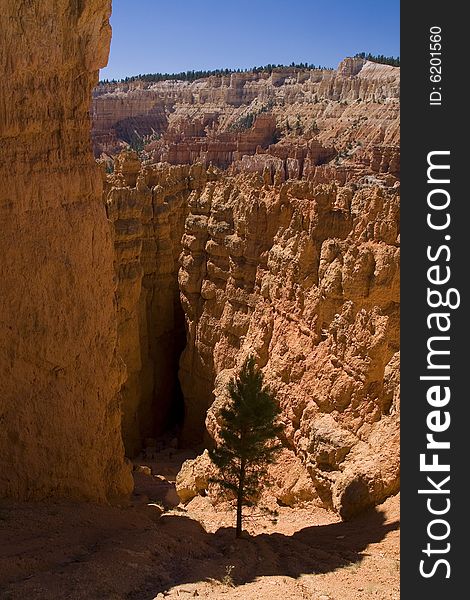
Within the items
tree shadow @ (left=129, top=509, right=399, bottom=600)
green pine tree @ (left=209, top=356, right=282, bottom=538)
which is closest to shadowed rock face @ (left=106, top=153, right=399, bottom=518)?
tree shadow @ (left=129, top=509, right=399, bottom=600)

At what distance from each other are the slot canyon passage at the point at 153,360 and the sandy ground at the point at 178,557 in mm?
48

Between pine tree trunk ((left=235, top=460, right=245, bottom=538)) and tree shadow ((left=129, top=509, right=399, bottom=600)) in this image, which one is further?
pine tree trunk ((left=235, top=460, right=245, bottom=538))

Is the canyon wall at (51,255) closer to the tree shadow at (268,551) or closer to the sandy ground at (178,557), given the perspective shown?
the sandy ground at (178,557)

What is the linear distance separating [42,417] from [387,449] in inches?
277

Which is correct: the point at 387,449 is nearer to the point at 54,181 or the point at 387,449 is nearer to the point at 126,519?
the point at 126,519

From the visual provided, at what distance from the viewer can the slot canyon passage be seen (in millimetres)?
10625

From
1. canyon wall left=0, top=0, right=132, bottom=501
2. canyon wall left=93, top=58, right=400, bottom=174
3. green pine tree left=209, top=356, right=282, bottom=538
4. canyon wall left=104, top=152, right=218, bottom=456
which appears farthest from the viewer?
canyon wall left=93, top=58, right=400, bottom=174

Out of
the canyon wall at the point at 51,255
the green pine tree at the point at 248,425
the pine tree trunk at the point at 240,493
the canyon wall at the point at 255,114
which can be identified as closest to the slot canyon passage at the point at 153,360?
the canyon wall at the point at 51,255

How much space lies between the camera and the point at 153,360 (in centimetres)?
2631

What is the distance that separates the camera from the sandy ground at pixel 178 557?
360 inches

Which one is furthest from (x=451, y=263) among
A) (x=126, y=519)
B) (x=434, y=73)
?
(x=126, y=519)

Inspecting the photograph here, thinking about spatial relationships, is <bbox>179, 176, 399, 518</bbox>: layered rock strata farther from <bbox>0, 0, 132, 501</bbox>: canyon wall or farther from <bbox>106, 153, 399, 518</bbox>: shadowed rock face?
<bbox>0, 0, 132, 501</bbox>: canyon wall

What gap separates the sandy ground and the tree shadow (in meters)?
0.02

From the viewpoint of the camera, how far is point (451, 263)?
7977 mm
